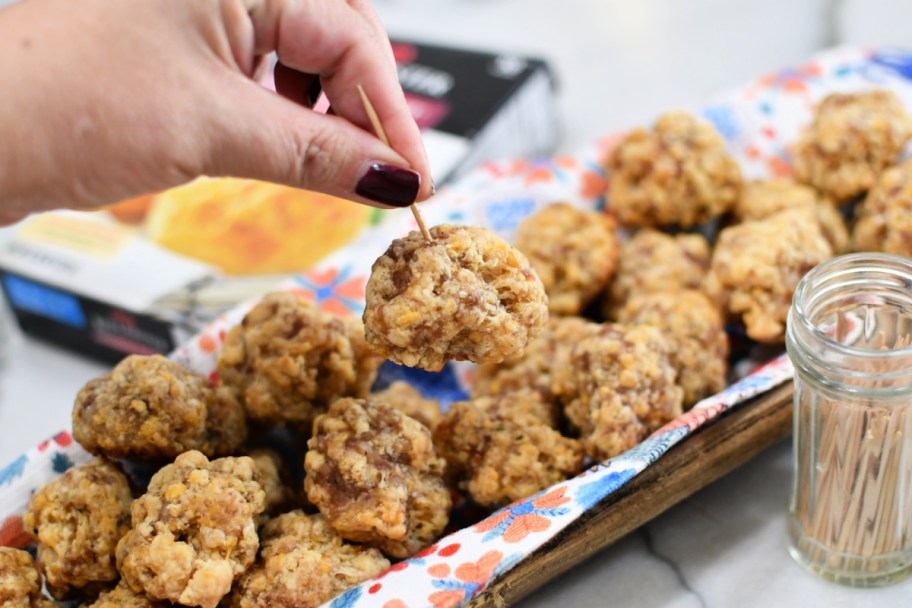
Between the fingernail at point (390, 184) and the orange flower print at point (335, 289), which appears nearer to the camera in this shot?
the fingernail at point (390, 184)

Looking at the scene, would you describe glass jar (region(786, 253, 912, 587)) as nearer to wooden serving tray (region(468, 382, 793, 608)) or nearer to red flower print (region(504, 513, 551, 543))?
wooden serving tray (region(468, 382, 793, 608))

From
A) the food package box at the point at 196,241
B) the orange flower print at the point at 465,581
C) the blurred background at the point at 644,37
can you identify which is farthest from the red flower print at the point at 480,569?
the blurred background at the point at 644,37

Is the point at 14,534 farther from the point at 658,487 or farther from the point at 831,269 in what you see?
the point at 831,269

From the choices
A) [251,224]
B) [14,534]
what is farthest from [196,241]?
[14,534]

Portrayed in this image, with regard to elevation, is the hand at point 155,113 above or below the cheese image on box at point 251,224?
above

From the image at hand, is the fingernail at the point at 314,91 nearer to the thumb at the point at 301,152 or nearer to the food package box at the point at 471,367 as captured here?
the thumb at the point at 301,152

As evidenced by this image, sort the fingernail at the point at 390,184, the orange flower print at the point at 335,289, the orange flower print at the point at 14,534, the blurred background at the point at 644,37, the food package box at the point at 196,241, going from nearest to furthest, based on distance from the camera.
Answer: the fingernail at the point at 390,184
the orange flower print at the point at 14,534
the orange flower print at the point at 335,289
the food package box at the point at 196,241
the blurred background at the point at 644,37
